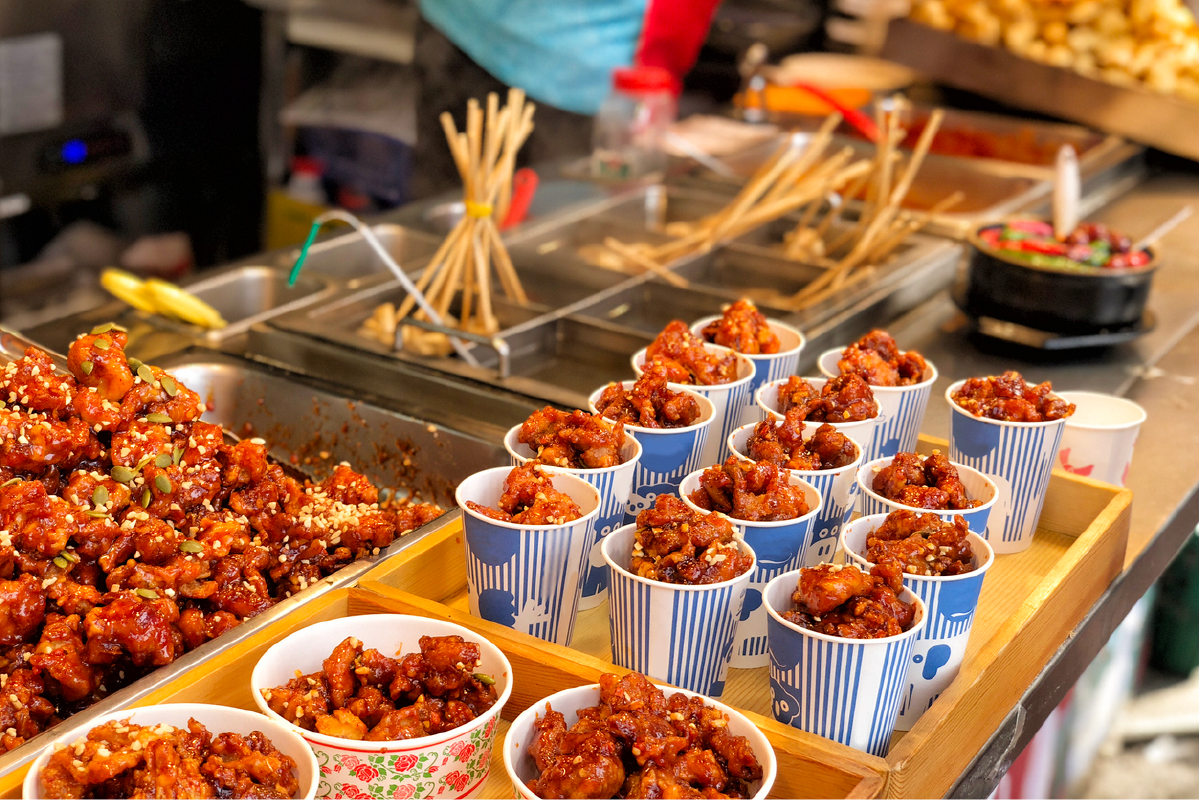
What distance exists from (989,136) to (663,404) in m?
3.53

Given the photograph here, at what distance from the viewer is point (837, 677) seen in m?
1.31

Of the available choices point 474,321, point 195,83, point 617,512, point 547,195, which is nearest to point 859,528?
point 617,512

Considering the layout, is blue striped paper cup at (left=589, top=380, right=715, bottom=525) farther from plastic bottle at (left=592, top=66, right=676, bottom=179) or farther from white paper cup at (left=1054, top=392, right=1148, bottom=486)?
plastic bottle at (left=592, top=66, right=676, bottom=179)

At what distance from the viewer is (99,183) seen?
443cm

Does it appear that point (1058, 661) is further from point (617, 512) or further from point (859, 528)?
point (617, 512)

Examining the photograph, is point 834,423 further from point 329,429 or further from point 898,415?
point 329,429

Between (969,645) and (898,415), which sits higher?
(898,415)

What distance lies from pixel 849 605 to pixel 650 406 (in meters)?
0.49

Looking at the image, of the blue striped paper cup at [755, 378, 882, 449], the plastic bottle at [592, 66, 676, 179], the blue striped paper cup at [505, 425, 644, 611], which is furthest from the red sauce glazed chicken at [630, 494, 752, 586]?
the plastic bottle at [592, 66, 676, 179]

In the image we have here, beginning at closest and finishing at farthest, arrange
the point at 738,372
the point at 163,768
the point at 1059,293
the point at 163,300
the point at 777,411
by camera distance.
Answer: the point at 163,768 → the point at 777,411 → the point at 738,372 → the point at 163,300 → the point at 1059,293

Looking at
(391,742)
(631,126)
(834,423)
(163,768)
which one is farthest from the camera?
(631,126)

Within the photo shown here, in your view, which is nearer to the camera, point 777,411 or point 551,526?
point 551,526

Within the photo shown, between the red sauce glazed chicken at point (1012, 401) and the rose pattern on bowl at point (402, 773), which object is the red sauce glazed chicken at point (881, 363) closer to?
the red sauce glazed chicken at point (1012, 401)

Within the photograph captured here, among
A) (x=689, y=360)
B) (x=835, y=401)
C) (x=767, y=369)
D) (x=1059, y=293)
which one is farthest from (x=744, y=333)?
(x=1059, y=293)
